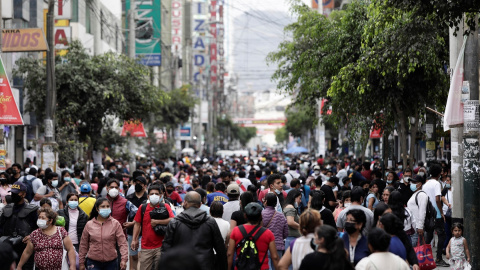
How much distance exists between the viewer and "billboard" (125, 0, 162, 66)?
45.7 m

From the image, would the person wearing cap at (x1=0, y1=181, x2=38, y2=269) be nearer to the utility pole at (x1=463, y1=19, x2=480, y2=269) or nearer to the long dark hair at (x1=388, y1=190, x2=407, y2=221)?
the long dark hair at (x1=388, y1=190, x2=407, y2=221)

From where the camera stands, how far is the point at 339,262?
6.66 meters

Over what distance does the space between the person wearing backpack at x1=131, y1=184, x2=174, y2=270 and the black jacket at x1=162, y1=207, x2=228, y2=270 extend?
1611 millimetres

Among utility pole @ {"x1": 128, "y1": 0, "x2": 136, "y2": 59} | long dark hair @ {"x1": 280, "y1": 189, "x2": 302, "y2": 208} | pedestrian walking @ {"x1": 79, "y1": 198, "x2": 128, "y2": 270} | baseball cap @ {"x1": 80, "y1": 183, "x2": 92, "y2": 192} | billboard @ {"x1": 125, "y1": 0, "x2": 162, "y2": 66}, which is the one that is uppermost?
billboard @ {"x1": 125, "y1": 0, "x2": 162, "y2": 66}

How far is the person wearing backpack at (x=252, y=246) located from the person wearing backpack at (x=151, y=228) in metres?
1.83

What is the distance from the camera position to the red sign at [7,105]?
16.7 metres

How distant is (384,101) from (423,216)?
7.78 m

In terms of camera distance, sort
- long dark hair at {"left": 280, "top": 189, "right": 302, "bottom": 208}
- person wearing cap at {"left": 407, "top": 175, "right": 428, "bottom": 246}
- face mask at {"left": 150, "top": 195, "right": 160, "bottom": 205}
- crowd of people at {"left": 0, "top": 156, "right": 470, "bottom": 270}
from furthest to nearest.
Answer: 1. person wearing cap at {"left": 407, "top": 175, "right": 428, "bottom": 246}
2. long dark hair at {"left": 280, "top": 189, "right": 302, "bottom": 208}
3. face mask at {"left": 150, "top": 195, "right": 160, "bottom": 205}
4. crowd of people at {"left": 0, "top": 156, "right": 470, "bottom": 270}

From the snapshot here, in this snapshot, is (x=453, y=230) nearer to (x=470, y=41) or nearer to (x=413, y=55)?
(x=470, y=41)

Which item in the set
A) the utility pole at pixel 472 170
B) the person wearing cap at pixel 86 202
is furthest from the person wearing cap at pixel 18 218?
the utility pole at pixel 472 170

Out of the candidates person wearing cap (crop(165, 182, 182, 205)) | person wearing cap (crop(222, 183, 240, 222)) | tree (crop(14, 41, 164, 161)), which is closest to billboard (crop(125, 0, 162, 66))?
tree (crop(14, 41, 164, 161))

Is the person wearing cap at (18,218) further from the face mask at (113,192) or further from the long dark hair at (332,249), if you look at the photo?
the long dark hair at (332,249)

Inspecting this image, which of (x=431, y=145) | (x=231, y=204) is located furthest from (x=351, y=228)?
(x=431, y=145)

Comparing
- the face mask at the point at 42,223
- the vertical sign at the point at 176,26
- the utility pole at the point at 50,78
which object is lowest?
the face mask at the point at 42,223
